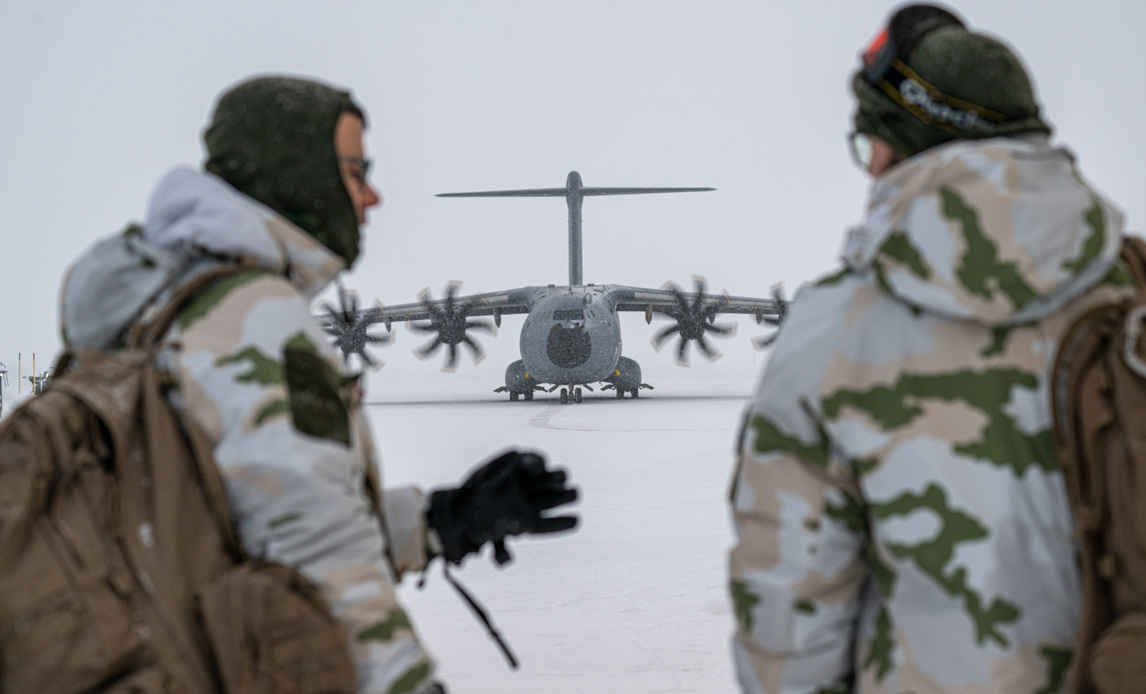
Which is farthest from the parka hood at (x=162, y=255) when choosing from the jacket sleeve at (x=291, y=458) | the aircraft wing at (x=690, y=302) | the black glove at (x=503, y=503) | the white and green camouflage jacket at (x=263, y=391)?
the aircraft wing at (x=690, y=302)

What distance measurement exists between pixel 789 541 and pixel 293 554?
853mm

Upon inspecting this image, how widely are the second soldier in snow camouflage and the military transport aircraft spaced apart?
783 inches

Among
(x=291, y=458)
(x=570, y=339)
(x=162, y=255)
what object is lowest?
(x=570, y=339)

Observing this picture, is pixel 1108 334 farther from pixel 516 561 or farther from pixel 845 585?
pixel 516 561

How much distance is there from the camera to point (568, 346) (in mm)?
21641

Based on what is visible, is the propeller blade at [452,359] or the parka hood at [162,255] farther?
the propeller blade at [452,359]

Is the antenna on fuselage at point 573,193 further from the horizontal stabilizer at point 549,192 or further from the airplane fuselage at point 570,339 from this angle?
the airplane fuselage at point 570,339

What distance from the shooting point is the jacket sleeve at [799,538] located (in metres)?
1.58

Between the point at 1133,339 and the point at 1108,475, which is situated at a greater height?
the point at 1133,339

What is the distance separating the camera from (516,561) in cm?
569

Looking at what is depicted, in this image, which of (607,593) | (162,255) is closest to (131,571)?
(162,255)

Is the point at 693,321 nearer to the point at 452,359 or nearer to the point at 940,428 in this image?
the point at 452,359

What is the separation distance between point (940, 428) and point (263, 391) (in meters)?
1.13

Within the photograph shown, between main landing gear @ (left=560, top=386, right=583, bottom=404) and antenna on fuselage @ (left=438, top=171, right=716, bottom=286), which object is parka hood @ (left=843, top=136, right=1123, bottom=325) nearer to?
main landing gear @ (left=560, top=386, right=583, bottom=404)
